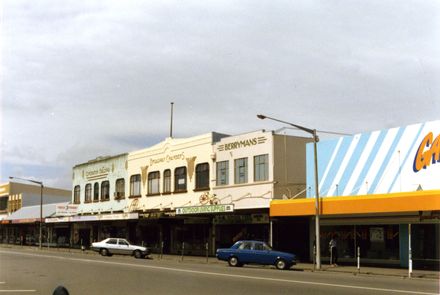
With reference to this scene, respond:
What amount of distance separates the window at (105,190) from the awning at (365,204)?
2308 centimetres

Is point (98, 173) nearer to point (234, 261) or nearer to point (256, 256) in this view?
point (234, 261)

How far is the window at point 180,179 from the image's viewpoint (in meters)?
40.9

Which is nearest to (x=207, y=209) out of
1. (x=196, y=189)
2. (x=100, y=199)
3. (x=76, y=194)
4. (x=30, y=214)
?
(x=196, y=189)

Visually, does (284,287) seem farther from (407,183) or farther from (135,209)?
(135,209)

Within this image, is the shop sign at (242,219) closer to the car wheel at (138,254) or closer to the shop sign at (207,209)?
the shop sign at (207,209)

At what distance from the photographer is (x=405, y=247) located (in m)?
27.2

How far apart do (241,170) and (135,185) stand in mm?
13456

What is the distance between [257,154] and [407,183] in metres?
Answer: 10.6

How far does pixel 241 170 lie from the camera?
119 feet

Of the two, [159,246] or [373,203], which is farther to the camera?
[159,246]

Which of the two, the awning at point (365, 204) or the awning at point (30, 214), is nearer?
the awning at point (365, 204)

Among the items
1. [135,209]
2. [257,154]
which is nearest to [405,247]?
[257,154]

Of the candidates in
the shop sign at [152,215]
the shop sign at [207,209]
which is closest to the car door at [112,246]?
the shop sign at [152,215]

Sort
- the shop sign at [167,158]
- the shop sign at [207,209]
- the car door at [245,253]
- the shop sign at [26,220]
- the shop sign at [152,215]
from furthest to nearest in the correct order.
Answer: the shop sign at [26,220] < the shop sign at [167,158] < the shop sign at [152,215] < the shop sign at [207,209] < the car door at [245,253]
